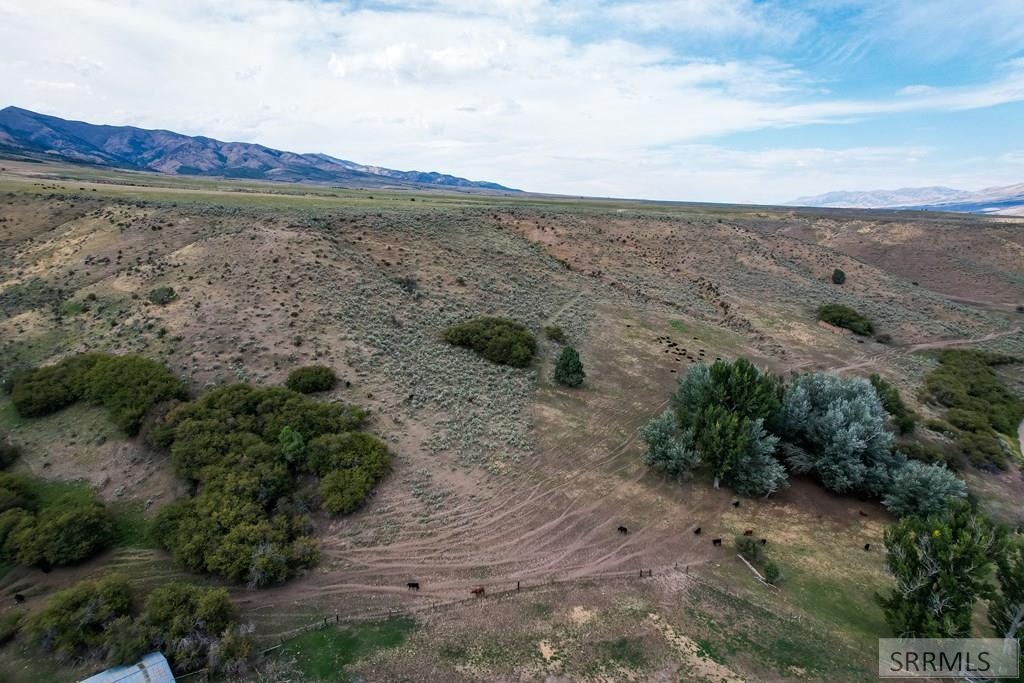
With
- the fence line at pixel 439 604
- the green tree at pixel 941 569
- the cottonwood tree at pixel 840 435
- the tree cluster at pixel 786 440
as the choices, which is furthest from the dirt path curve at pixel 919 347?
the fence line at pixel 439 604

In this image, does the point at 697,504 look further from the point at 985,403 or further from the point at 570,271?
the point at 570,271

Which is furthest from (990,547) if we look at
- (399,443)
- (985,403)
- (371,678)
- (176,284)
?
(176,284)

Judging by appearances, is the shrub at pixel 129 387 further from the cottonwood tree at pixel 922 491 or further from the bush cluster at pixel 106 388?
the cottonwood tree at pixel 922 491

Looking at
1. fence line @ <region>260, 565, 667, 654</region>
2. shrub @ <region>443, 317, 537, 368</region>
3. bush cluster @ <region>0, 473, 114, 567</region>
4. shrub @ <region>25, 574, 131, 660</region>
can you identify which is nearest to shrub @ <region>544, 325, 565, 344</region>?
shrub @ <region>443, 317, 537, 368</region>

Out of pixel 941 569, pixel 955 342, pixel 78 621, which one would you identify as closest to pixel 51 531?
pixel 78 621

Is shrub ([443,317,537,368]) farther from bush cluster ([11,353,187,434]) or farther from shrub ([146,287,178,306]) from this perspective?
shrub ([146,287,178,306])

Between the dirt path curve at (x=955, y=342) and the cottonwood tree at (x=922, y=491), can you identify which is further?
the dirt path curve at (x=955, y=342)
